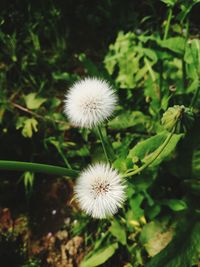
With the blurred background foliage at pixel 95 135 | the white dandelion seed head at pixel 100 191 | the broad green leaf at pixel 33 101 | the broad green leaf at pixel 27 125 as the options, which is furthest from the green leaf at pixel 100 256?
the broad green leaf at pixel 33 101

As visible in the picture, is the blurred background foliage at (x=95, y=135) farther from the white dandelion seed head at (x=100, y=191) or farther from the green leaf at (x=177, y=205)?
the white dandelion seed head at (x=100, y=191)

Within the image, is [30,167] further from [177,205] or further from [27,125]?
[27,125]

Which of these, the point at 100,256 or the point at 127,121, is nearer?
the point at 100,256

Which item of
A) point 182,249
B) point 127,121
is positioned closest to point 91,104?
point 127,121

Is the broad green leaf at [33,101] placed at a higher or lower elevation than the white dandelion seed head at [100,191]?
higher

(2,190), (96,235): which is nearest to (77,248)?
(96,235)

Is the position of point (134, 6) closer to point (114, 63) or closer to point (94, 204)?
point (114, 63)
